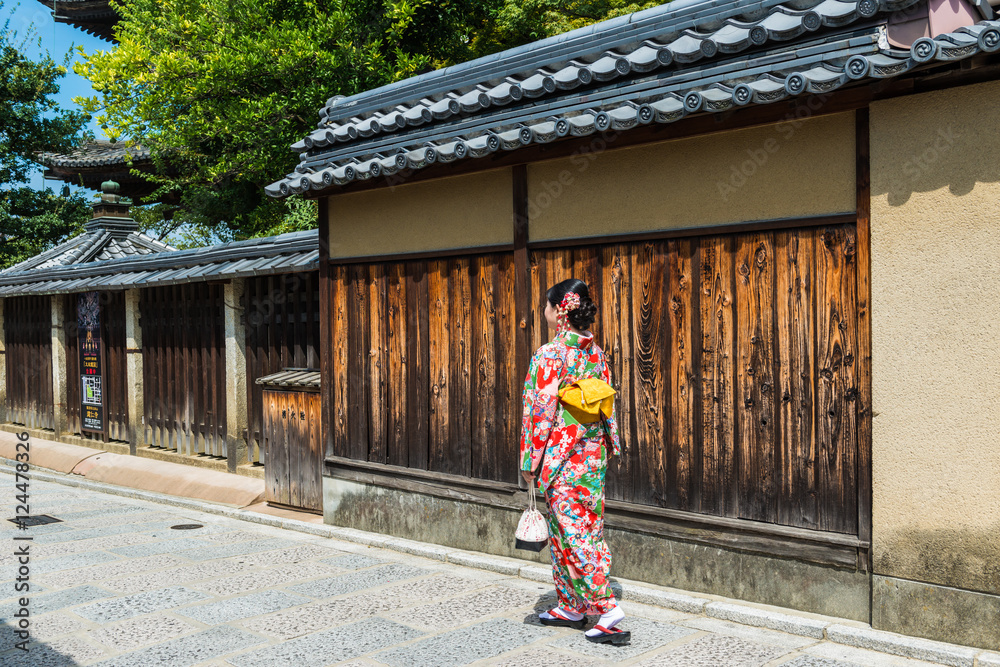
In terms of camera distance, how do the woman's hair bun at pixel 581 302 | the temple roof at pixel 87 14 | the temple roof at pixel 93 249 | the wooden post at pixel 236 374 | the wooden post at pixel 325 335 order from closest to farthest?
1. the woman's hair bun at pixel 581 302
2. the wooden post at pixel 325 335
3. the wooden post at pixel 236 374
4. the temple roof at pixel 93 249
5. the temple roof at pixel 87 14

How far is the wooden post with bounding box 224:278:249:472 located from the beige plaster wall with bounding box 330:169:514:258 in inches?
94.9

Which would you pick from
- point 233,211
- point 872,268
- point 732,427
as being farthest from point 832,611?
point 233,211

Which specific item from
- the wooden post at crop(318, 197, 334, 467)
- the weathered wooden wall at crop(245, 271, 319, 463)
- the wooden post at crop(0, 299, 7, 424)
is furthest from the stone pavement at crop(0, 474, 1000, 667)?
the wooden post at crop(0, 299, 7, 424)

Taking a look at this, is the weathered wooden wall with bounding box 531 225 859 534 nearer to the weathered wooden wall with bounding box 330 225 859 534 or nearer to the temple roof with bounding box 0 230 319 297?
the weathered wooden wall with bounding box 330 225 859 534

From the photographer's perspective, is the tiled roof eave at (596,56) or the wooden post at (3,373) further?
the wooden post at (3,373)

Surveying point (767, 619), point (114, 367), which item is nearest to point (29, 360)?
point (114, 367)

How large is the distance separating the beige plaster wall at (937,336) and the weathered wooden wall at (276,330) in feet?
20.8

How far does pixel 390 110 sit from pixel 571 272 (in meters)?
2.79

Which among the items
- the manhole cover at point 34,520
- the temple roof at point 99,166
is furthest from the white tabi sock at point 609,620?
the temple roof at point 99,166

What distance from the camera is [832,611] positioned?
5.27 metres

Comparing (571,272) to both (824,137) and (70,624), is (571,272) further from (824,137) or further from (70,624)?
(70,624)

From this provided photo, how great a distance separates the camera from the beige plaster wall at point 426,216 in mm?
Answer: 7211

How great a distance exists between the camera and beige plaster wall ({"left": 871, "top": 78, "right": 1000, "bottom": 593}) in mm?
4672

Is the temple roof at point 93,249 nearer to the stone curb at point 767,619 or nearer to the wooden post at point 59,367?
the wooden post at point 59,367
